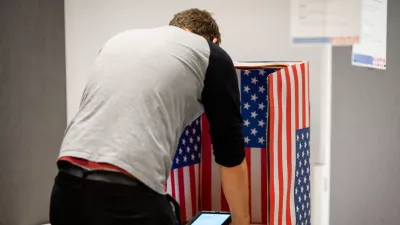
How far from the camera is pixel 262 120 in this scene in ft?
7.23

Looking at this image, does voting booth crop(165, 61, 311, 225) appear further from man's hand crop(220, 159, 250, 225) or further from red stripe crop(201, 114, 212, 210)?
man's hand crop(220, 159, 250, 225)

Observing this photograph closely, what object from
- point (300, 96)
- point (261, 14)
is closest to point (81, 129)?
point (300, 96)

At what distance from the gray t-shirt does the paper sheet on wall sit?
436 mm

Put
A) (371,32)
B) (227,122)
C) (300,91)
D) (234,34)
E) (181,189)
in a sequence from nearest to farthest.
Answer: (371,32) → (227,122) → (300,91) → (181,189) → (234,34)

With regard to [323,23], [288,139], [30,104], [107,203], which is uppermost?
[323,23]

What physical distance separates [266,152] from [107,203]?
871 millimetres

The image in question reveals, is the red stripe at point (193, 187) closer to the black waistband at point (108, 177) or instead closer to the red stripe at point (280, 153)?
the red stripe at point (280, 153)

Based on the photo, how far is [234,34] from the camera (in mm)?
2316

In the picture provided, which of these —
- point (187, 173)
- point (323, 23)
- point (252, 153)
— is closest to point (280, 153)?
point (252, 153)

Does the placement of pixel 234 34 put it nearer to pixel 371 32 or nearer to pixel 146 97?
pixel 371 32

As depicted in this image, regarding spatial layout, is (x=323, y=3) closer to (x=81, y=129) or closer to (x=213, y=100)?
(x=213, y=100)

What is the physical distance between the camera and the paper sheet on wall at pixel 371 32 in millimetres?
1334

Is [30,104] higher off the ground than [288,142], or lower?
higher

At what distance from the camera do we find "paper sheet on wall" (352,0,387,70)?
1.33 meters
